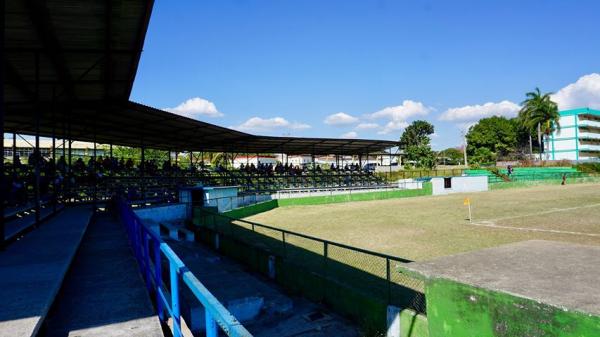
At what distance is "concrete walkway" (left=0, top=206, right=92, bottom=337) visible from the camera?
402cm

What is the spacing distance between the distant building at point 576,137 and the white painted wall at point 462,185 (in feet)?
161

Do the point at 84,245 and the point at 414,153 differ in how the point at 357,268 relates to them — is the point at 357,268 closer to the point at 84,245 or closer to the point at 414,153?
the point at 84,245

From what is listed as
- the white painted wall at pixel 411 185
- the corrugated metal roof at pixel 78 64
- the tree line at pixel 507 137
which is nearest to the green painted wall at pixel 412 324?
the corrugated metal roof at pixel 78 64

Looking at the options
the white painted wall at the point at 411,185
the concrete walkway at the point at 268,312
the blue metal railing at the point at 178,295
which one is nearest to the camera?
the blue metal railing at the point at 178,295

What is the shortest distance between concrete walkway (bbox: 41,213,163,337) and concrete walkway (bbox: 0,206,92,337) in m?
0.28

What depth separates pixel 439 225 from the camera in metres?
20.2

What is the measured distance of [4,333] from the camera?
3.71 m

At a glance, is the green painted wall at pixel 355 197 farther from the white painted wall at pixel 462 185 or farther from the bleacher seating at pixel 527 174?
the bleacher seating at pixel 527 174

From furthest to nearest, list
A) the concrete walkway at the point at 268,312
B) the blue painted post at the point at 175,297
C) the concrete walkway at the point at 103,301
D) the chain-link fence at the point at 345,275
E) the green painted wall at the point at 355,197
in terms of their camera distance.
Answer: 1. the green painted wall at the point at 355,197
2. the chain-link fence at the point at 345,275
3. the concrete walkway at the point at 268,312
4. the concrete walkway at the point at 103,301
5. the blue painted post at the point at 175,297

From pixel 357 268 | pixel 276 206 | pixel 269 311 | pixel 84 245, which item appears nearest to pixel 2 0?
pixel 84 245

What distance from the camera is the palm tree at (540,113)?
7962 cm

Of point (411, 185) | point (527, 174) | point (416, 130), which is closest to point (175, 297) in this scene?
point (411, 185)

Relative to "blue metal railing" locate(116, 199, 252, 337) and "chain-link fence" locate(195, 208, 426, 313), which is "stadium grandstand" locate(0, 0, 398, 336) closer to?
"blue metal railing" locate(116, 199, 252, 337)

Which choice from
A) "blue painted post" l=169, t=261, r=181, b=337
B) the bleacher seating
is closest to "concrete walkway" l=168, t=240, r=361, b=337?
"blue painted post" l=169, t=261, r=181, b=337
